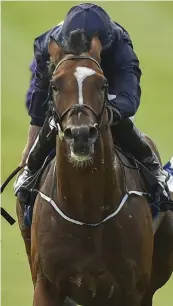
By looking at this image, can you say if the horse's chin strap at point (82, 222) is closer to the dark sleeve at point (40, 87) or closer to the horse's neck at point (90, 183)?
the horse's neck at point (90, 183)

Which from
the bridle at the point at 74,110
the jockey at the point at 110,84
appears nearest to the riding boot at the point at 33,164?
the jockey at the point at 110,84

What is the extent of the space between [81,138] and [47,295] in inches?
40.5

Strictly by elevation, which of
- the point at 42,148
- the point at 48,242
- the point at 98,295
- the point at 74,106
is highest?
the point at 74,106

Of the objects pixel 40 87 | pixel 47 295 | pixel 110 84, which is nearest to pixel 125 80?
pixel 110 84

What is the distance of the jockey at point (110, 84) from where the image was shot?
381 cm

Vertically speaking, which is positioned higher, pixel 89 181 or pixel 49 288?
pixel 89 181

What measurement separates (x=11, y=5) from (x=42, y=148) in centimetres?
651

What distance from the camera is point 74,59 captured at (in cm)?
346

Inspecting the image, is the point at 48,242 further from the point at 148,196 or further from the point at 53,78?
the point at 53,78

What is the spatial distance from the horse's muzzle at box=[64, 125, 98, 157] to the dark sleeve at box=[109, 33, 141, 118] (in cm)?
50

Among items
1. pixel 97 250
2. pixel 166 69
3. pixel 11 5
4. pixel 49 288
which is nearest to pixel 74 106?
pixel 97 250

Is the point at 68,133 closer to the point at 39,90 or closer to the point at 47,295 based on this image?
the point at 39,90

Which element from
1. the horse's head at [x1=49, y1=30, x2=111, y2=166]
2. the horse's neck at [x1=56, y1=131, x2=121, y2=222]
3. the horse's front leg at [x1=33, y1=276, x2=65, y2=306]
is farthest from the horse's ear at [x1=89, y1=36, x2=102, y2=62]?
the horse's front leg at [x1=33, y1=276, x2=65, y2=306]

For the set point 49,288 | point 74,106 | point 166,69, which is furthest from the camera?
point 166,69
